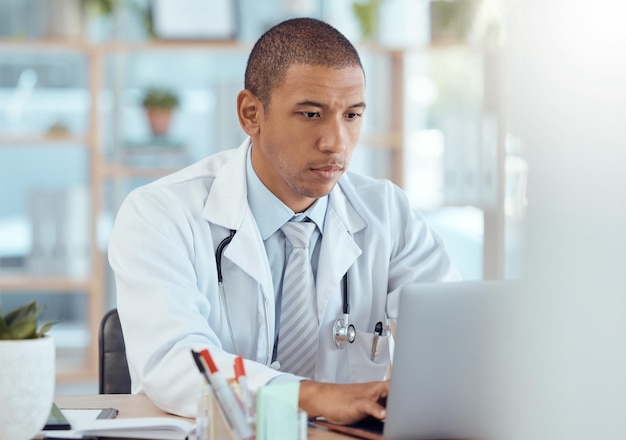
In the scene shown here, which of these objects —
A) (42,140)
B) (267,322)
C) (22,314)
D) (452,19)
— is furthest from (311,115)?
(42,140)

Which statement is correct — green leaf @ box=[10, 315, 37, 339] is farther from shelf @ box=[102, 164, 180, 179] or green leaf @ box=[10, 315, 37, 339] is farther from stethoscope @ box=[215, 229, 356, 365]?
shelf @ box=[102, 164, 180, 179]

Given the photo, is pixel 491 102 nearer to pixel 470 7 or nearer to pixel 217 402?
pixel 470 7

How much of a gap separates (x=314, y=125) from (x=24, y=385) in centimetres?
83

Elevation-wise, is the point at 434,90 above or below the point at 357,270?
above

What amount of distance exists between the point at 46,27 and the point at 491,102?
77.7 inches

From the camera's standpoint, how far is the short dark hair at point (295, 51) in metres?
1.78

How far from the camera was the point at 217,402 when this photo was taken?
3.57 ft

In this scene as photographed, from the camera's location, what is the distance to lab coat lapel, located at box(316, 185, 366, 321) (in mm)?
1829

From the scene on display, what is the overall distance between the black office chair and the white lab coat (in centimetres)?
10

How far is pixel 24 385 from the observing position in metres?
1.13

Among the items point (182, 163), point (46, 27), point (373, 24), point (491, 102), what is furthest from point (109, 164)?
point (491, 102)

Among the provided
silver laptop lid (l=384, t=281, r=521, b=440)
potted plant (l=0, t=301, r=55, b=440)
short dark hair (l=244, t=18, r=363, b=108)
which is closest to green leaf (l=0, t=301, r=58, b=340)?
potted plant (l=0, t=301, r=55, b=440)

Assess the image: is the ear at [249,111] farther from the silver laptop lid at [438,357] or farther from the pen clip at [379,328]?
the silver laptop lid at [438,357]

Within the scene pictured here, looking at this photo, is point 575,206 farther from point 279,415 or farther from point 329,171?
point 329,171
